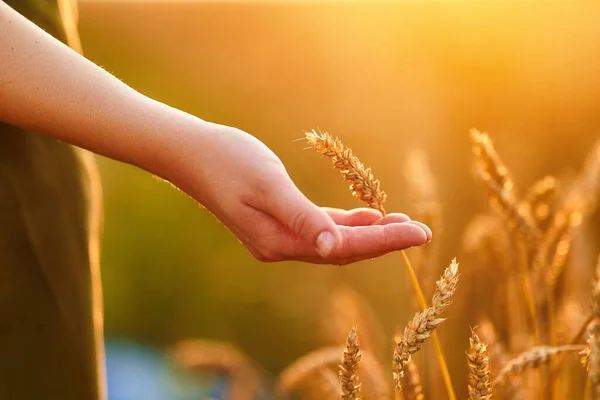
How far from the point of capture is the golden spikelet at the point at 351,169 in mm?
784

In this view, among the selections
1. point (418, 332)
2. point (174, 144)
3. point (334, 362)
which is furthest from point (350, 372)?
point (334, 362)

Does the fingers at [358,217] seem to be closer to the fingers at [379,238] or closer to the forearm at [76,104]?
the fingers at [379,238]

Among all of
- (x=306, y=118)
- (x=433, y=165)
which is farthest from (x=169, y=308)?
(x=433, y=165)

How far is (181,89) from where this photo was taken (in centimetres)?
453

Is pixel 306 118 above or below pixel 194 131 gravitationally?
above

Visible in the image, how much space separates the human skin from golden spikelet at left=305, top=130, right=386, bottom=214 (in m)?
0.04

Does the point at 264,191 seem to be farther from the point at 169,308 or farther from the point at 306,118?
the point at 306,118

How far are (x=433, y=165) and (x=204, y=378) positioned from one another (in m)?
1.54

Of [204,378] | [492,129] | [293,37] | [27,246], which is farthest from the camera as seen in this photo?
[293,37]

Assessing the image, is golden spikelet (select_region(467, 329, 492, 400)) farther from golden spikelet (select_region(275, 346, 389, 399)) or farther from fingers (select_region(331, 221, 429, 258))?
golden spikelet (select_region(275, 346, 389, 399))

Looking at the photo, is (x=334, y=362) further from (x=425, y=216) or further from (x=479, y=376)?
(x=479, y=376)

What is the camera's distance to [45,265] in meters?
0.95

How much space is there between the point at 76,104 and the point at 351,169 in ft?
1.04

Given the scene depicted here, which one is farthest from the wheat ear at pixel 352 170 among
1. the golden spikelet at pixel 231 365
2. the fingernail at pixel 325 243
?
the golden spikelet at pixel 231 365
